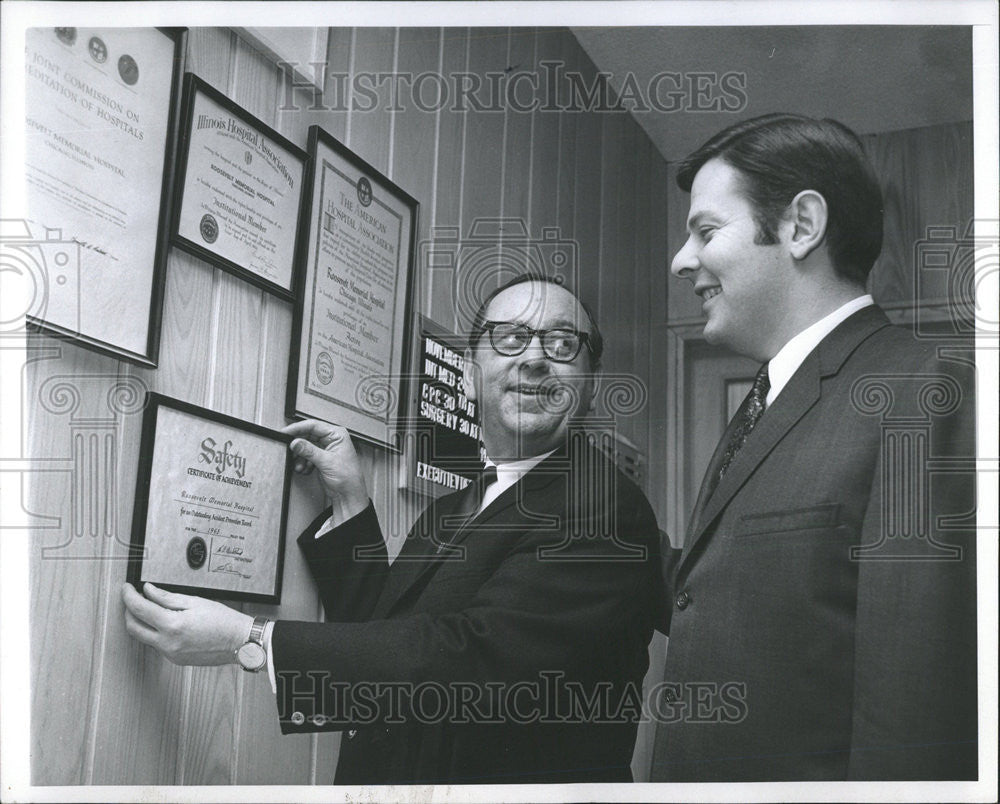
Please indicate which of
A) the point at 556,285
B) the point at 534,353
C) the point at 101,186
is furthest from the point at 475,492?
the point at 101,186

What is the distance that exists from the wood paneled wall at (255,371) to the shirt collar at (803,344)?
18 centimetres

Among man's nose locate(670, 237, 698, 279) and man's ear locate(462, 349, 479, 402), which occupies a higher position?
man's nose locate(670, 237, 698, 279)

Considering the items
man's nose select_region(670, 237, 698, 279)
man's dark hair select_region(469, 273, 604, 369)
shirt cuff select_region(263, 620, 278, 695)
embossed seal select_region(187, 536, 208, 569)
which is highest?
man's nose select_region(670, 237, 698, 279)

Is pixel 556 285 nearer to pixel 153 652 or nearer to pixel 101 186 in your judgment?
pixel 101 186

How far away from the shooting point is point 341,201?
73.0 inches

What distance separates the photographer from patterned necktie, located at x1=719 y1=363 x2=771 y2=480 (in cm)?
185

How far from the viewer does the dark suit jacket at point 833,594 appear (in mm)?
1761

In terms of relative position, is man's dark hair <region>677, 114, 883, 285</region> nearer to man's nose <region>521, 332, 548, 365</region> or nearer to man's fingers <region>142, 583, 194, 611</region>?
man's nose <region>521, 332, 548, 365</region>

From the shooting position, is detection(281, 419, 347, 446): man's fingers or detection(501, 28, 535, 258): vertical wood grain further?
detection(501, 28, 535, 258): vertical wood grain

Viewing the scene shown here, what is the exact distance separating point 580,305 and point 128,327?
703 mm

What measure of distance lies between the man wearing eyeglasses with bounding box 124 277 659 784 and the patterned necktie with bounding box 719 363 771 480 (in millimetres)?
156

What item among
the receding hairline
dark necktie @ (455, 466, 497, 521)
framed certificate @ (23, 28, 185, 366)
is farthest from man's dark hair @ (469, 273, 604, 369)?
framed certificate @ (23, 28, 185, 366)

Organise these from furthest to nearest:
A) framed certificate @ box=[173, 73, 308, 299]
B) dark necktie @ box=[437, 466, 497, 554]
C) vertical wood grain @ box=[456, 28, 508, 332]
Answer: vertical wood grain @ box=[456, 28, 508, 332]
dark necktie @ box=[437, 466, 497, 554]
framed certificate @ box=[173, 73, 308, 299]

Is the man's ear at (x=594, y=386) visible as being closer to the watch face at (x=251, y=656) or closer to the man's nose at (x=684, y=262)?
the man's nose at (x=684, y=262)
